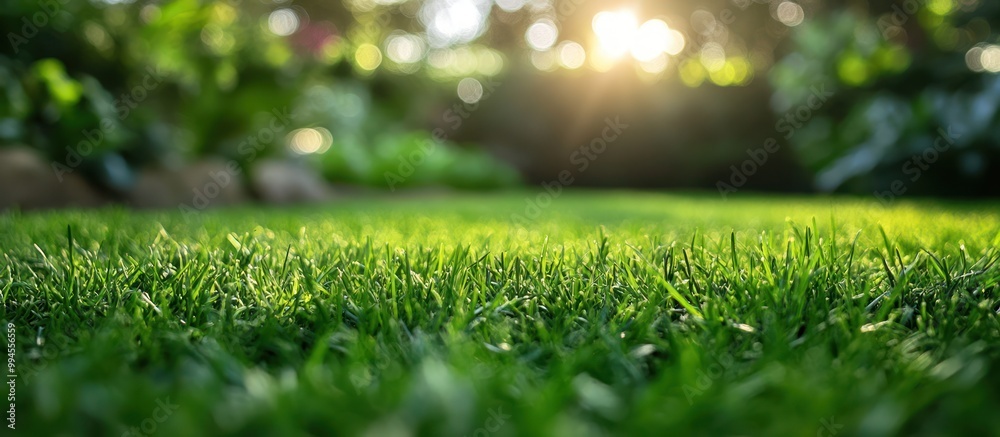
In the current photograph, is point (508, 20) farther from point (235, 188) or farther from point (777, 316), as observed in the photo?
point (777, 316)

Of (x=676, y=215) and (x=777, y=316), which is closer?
(x=777, y=316)

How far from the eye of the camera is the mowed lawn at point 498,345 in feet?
1.83

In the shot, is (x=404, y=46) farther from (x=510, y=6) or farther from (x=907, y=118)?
(x=907, y=118)

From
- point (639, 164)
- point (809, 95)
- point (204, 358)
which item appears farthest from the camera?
point (639, 164)

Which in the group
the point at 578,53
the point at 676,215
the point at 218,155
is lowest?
the point at 676,215

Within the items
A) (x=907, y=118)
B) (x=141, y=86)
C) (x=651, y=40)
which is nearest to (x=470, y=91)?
(x=651, y=40)

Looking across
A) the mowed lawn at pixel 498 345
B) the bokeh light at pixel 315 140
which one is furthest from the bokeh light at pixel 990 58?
the bokeh light at pixel 315 140

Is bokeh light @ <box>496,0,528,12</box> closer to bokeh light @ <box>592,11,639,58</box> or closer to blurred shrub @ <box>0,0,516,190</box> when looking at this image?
bokeh light @ <box>592,11,639,58</box>

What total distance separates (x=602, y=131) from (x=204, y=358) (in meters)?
6.73

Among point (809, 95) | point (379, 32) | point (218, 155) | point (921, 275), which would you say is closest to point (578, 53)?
point (379, 32)

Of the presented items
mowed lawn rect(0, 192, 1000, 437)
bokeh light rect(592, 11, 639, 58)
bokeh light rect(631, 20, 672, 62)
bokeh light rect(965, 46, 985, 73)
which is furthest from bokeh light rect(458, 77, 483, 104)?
mowed lawn rect(0, 192, 1000, 437)

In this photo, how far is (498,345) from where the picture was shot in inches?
31.5

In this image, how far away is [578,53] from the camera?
12.5 meters

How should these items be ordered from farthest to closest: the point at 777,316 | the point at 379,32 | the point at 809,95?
the point at 379,32, the point at 809,95, the point at 777,316
